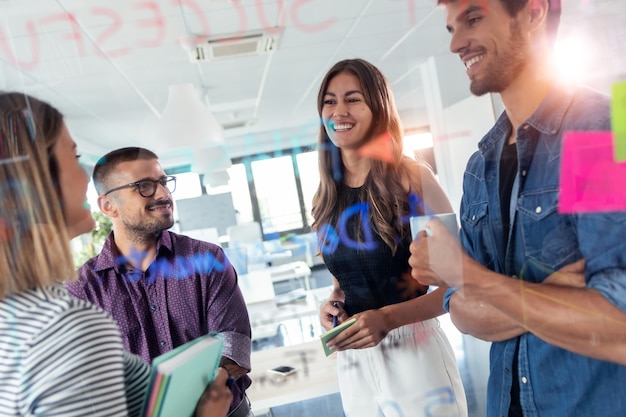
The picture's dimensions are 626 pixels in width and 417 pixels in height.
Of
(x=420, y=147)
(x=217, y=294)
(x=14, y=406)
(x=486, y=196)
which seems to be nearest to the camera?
(x=14, y=406)

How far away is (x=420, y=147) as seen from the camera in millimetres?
821

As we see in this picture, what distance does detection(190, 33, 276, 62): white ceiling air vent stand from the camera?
0.66 metres

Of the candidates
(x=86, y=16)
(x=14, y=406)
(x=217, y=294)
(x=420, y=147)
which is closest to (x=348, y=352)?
(x=217, y=294)

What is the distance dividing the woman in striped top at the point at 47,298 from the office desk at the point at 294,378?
0.51m

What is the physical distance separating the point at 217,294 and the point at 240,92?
11.9 inches

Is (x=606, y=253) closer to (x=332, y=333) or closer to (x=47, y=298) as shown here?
(x=332, y=333)

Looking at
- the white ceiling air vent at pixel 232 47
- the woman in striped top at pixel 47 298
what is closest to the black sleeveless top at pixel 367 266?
the white ceiling air vent at pixel 232 47

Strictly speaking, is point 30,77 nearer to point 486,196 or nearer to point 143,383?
point 143,383

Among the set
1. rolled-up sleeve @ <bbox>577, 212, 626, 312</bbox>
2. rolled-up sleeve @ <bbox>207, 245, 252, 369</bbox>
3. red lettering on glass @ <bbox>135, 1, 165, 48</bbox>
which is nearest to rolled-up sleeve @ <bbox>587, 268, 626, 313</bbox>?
rolled-up sleeve @ <bbox>577, 212, 626, 312</bbox>

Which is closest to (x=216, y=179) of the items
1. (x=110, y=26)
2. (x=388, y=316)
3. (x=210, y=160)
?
(x=210, y=160)

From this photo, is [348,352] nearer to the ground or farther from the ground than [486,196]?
nearer to the ground

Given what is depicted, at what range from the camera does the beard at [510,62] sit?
53 cm

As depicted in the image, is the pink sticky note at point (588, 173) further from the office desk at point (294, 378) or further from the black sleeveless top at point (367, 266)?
the office desk at point (294, 378)

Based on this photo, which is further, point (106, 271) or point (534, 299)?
point (106, 271)
